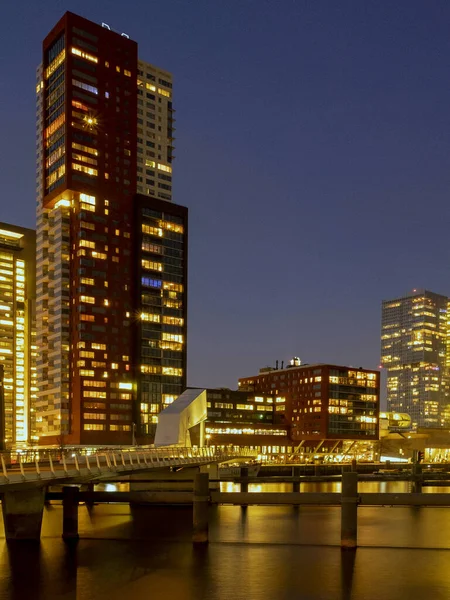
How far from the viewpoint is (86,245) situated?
570 feet

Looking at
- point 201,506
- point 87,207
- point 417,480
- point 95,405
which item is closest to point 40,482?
point 201,506

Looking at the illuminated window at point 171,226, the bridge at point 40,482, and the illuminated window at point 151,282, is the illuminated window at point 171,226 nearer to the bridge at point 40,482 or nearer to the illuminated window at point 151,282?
the illuminated window at point 151,282

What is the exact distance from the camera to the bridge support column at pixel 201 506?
145ft

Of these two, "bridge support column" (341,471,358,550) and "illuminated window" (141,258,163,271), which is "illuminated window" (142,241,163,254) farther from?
"bridge support column" (341,471,358,550)

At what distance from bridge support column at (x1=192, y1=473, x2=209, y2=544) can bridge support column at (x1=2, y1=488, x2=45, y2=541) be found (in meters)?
9.45

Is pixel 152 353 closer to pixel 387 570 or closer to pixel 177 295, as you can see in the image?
pixel 177 295

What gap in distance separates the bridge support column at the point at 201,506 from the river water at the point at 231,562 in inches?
38.9

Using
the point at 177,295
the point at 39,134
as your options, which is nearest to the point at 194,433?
the point at 177,295

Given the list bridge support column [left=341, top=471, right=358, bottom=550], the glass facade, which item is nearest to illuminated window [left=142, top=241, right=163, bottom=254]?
the glass facade

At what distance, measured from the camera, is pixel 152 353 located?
182750 mm

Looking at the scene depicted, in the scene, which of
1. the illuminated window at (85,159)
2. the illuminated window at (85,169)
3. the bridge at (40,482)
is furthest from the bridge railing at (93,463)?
the illuminated window at (85,159)

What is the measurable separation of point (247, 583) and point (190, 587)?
2952 millimetres

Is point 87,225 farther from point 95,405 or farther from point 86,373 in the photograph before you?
point 95,405

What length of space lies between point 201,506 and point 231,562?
142 inches
